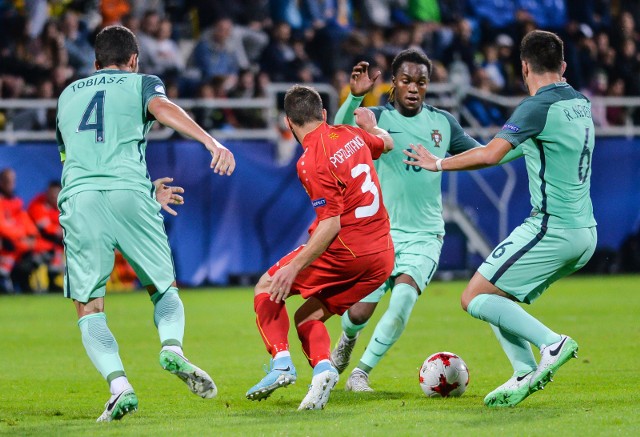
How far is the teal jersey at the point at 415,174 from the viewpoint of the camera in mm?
8961

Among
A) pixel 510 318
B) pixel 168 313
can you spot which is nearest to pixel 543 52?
pixel 510 318

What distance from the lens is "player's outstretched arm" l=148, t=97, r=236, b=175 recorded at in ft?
21.7

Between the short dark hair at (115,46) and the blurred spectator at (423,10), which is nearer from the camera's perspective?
the short dark hair at (115,46)

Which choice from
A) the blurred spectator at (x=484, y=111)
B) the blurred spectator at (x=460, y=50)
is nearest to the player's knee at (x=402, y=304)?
the blurred spectator at (x=484, y=111)

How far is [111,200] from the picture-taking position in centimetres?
693

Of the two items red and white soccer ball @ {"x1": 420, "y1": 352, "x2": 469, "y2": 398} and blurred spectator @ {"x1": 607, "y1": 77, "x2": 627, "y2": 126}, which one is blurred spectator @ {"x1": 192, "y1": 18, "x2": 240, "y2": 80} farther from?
red and white soccer ball @ {"x1": 420, "y1": 352, "x2": 469, "y2": 398}

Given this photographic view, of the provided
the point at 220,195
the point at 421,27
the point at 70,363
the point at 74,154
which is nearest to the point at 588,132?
the point at 74,154

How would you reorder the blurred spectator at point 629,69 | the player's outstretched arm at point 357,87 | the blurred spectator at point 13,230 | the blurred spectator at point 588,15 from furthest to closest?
the blurred spectator at point 588,15 → the blurred spectator at point 629,69 → the blurred spectator at point 13,230 → the player's outstretched arm at point 357,87

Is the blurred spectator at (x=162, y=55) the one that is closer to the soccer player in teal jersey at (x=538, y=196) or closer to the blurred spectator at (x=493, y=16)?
the blurred spectator at (x=493, y=16)

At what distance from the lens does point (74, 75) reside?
18266 mm

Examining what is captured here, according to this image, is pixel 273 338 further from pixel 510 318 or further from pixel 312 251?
pixel 510 318

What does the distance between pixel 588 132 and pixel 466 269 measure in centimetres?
1255

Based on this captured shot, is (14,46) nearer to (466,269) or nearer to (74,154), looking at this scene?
(466,269)

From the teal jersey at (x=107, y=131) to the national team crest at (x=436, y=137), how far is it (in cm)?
265
